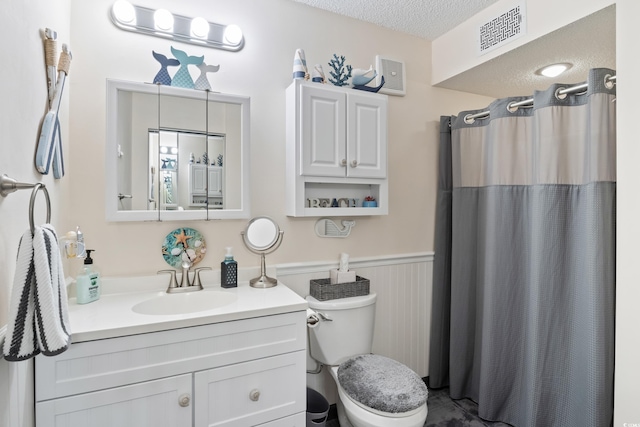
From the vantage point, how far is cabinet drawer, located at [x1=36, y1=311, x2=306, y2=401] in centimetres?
107

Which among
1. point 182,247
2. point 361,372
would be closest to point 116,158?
point 182,247

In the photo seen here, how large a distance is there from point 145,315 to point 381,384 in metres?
1.01

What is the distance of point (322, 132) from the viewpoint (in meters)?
1.75

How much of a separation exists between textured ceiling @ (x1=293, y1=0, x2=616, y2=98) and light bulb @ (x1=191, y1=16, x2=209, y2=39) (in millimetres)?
569

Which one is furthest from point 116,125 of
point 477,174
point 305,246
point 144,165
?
point 477,174

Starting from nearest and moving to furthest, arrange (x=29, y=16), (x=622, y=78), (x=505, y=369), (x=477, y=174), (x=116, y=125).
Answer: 1. (x=29, y=16)
2. (x=622, y=78)
3. (x=116, y=125)
4. (x=505, y=369)
5. (x=477, y=174)

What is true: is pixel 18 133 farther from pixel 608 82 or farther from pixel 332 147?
pixel 608 82

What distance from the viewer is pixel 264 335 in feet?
4.35

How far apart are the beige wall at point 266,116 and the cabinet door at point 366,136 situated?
0.86 feet

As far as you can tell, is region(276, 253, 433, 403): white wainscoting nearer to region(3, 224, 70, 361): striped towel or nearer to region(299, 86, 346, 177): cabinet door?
region(299, 86, 346, 177): cabinet door

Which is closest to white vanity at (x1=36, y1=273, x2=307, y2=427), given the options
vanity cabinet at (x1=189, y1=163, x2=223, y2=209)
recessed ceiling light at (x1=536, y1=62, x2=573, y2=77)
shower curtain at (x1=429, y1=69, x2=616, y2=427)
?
vanity cabinet at (x1=189, y1=163, x2=223, y2=209)

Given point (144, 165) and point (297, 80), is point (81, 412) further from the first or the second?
point (297, 80)

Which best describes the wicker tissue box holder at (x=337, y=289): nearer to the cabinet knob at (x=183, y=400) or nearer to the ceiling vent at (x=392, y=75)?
the cabinet knob at (x=183, y=400)

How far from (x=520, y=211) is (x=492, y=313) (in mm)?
573
